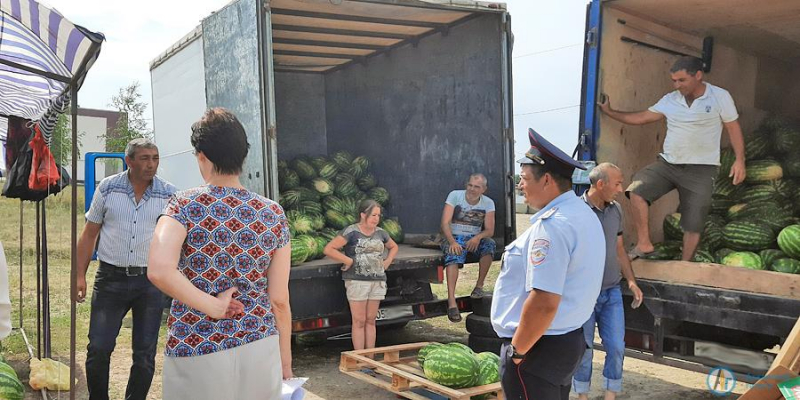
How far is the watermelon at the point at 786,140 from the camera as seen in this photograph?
6602 millimetres

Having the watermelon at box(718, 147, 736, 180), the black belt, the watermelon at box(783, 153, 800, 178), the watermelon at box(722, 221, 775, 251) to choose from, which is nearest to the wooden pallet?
the black belt

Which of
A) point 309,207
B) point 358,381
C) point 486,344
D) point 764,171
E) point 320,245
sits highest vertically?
point 764,171

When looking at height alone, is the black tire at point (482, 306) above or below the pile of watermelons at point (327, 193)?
below

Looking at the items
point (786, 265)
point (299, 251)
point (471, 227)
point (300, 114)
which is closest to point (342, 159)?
point (300, 114)

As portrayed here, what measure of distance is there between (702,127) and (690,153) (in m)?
0.22

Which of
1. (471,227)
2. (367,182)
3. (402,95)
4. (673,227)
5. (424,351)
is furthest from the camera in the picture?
(367,182)

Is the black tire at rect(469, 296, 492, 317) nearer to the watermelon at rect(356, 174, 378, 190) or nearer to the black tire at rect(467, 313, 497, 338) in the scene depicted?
the black tire at rect(467, 313, 497, 338)

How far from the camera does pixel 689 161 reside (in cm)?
559

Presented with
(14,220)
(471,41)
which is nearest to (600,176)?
(471,41)

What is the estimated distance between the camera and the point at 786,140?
6.68 m

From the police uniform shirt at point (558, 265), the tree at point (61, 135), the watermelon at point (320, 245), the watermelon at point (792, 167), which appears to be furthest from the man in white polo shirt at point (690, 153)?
the tree at point (61, 135)

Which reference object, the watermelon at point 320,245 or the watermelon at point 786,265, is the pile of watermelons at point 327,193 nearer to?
the watermelon at point 320,245

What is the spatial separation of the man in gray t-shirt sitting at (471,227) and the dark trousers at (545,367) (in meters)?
3.90

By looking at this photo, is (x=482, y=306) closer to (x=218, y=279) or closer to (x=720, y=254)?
(x=720, y=254)
